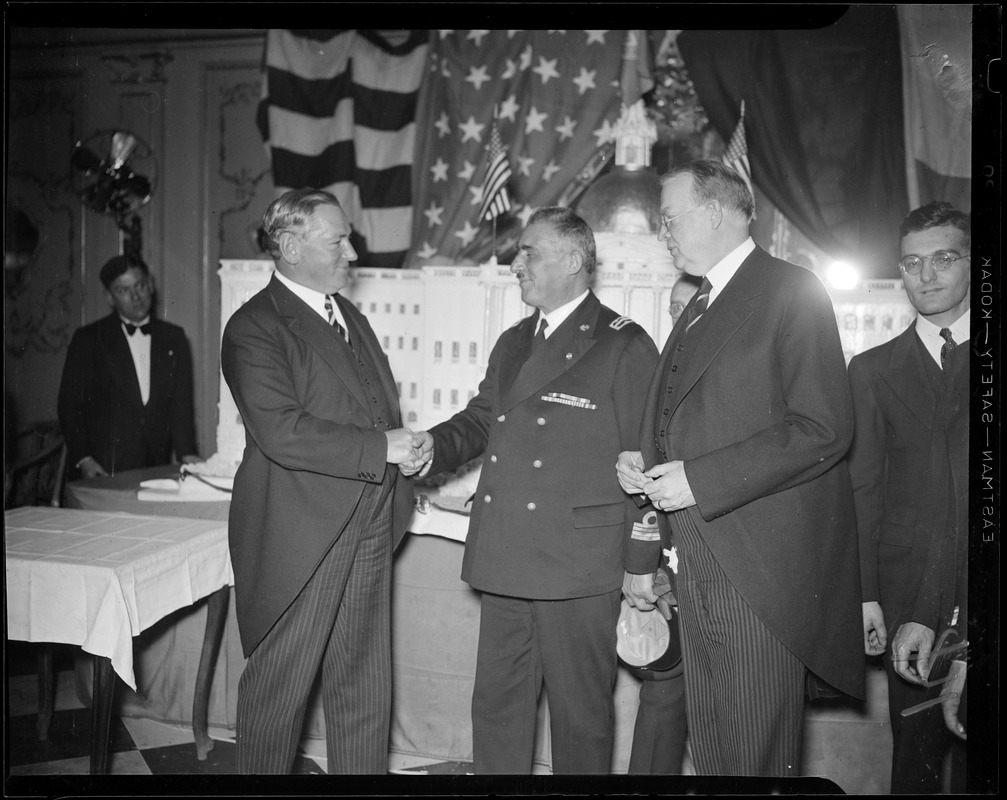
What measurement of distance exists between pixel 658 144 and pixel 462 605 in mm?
Answer: 3100

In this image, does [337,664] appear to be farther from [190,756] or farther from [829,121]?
[829,121]

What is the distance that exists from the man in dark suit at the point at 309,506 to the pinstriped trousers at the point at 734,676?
3.59ft

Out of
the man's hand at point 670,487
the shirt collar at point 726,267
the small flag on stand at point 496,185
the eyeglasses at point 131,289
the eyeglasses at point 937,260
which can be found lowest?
the man's hand at point 670,487

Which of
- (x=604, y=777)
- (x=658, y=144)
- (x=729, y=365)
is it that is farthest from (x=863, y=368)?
(x=658, y=144)

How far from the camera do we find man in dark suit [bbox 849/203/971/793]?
119 inches

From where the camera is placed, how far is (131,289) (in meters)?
4.92

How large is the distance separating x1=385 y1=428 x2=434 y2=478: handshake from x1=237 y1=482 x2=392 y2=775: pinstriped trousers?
0.13 m

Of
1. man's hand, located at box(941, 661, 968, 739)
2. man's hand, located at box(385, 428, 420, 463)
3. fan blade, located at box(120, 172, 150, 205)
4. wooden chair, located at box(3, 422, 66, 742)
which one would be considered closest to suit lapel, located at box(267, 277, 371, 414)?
man's hand, located at box(385, 428, 420, 463)

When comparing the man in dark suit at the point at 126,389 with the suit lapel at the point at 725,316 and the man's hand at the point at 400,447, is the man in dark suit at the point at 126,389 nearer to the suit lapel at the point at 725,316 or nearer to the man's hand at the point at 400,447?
the man's hand at the point at 400,447

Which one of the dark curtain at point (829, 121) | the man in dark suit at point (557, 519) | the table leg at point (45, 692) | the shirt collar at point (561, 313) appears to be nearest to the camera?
the man in dark suit at point (557, 519)

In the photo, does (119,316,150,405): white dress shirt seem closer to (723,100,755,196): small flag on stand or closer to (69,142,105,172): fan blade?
(69,142,105,172): fan blade

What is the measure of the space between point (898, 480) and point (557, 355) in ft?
4.51

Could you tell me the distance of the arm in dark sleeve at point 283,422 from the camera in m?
2.80

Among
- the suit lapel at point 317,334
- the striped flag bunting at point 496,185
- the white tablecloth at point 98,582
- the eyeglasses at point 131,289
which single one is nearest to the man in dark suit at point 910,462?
the suit lapel at point 317,334
